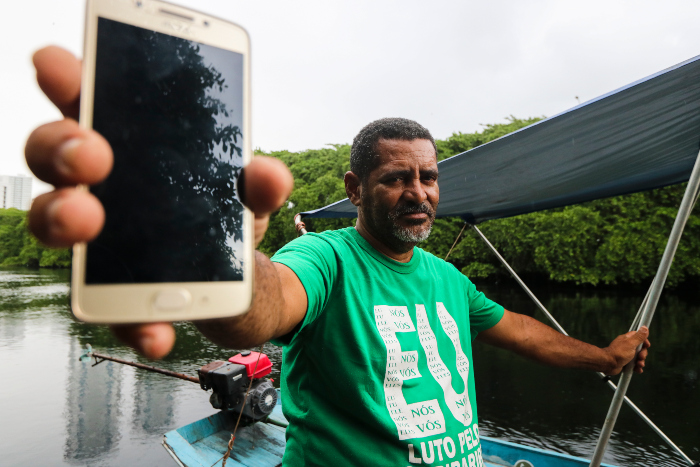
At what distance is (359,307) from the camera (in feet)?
5.03

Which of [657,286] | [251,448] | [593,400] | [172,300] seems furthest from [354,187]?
[593,400]

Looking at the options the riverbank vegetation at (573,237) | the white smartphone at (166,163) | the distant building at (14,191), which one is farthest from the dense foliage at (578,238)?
the distant building at (14,191)

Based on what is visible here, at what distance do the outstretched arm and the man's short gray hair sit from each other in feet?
3.78

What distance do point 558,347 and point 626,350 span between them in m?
0.39

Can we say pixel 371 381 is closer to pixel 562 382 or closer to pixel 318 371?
pixel 318 371

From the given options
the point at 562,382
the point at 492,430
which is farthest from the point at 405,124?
the point at 562,382

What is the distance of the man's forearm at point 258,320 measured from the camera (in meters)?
0.99

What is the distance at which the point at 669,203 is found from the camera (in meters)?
20.3

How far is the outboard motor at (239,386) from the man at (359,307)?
385cm

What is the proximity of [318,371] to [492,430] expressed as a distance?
8.25 metres

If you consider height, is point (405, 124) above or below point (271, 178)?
above

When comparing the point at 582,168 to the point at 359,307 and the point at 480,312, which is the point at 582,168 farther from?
the point at 359,307

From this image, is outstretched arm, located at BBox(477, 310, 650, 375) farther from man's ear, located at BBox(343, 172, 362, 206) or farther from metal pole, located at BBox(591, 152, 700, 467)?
man's ear, located at BBox(343, 172, 362, 206)

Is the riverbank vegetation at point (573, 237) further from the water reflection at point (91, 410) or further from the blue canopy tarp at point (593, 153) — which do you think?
the blue canopy tarp at point (593, 153)
